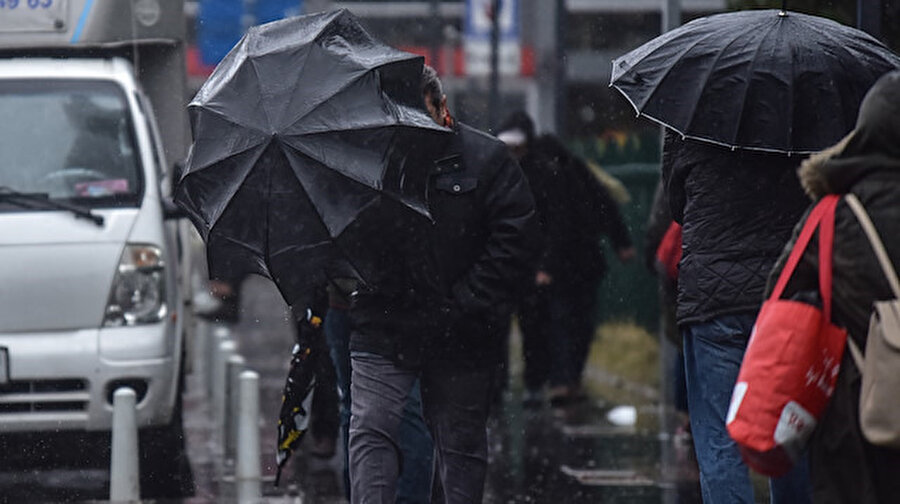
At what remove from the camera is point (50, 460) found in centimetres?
1039

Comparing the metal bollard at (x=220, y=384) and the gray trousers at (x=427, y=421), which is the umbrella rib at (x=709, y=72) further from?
the metal bollard at (x=220, y=384)

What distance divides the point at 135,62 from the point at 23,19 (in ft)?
2.74

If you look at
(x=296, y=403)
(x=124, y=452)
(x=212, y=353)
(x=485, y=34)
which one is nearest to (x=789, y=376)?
(x=296, y=403)

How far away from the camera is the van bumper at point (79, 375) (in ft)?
29.2

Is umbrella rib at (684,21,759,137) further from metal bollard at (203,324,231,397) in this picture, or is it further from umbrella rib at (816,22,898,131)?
metal bollard at (203,324,231,397)

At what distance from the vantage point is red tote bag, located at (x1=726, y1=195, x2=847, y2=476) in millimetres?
4395

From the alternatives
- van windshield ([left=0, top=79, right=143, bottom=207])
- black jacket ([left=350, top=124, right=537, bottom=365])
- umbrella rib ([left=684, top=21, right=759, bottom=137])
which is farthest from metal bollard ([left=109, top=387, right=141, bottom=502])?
umbrella rib ([left=684, top=21, right=759, bottom=137])

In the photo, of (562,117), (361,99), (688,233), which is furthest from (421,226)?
(562,117)

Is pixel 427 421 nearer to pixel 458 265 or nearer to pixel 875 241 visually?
pixel 458 265

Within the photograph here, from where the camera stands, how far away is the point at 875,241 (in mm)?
4395

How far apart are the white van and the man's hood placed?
519 centimetres

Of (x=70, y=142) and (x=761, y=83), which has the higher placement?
(x=761, y=83)

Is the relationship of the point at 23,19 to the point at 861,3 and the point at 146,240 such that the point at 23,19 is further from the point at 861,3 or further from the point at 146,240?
the point at 861,3

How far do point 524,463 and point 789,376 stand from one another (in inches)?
233
